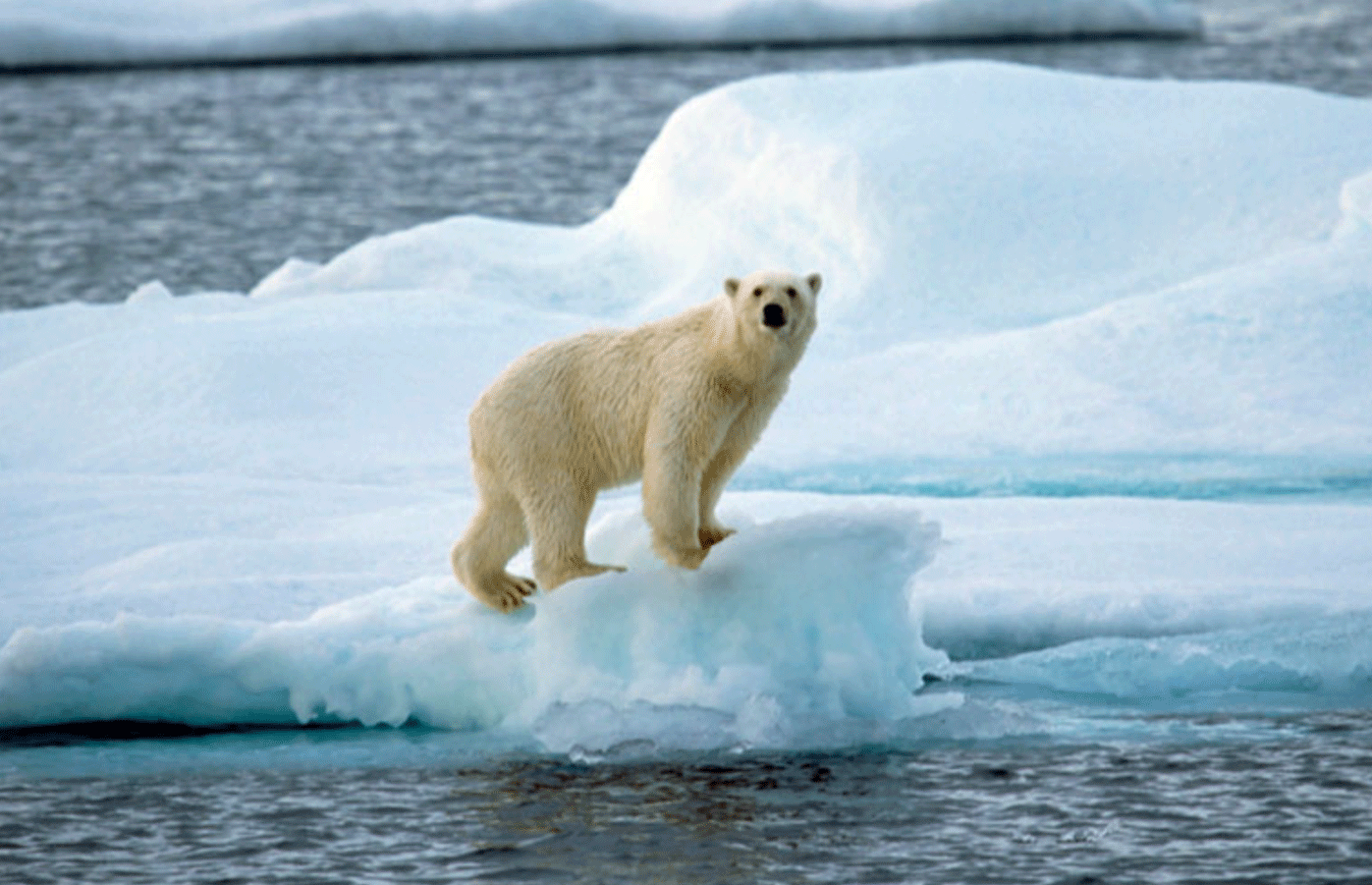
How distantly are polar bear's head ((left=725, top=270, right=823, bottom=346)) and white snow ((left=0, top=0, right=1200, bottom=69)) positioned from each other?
66.3 feet

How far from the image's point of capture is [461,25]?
86.6 ft

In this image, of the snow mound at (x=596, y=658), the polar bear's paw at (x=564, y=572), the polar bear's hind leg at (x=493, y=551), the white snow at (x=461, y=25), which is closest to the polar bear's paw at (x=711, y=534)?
the snow mound at (x=596, y=658)

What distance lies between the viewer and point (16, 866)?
5.26 metres

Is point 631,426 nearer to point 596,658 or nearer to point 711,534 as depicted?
point 711,534

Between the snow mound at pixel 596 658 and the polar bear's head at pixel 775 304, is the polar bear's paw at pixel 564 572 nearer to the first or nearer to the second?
the snow mound at pixel 596 658

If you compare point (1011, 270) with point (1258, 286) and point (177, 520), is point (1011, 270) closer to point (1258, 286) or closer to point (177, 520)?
point (1258, 286)

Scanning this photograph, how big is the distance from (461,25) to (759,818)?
72.1 feet

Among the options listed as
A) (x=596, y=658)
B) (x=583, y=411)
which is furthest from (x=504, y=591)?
(x=583, y=411)

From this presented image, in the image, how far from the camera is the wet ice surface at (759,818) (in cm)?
517

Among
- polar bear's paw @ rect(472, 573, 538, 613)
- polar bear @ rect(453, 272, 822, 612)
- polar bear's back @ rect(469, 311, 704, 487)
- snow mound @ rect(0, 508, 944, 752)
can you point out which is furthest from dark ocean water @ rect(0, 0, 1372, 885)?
polar bear's back @ rect(469, 311, 704, 487)

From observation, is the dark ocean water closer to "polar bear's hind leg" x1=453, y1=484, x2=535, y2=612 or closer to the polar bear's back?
"polar bear's hind leg" x1=453, y1=484, x2=535, y2=612

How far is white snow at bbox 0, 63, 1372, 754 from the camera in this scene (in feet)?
20.2

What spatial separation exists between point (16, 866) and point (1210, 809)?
2963 mm

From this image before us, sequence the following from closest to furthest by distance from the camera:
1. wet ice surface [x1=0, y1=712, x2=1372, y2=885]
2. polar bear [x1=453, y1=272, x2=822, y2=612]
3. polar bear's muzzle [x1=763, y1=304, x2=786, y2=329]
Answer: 1. wet ice surface [x1=0, y1=712, x2=1372, y2=885]
2. polar bear's muzzle [x1=763, y1=304, x2=786, y2=329]
3. polar bear [x1=453, y1=272, x2=822, y2=612]
